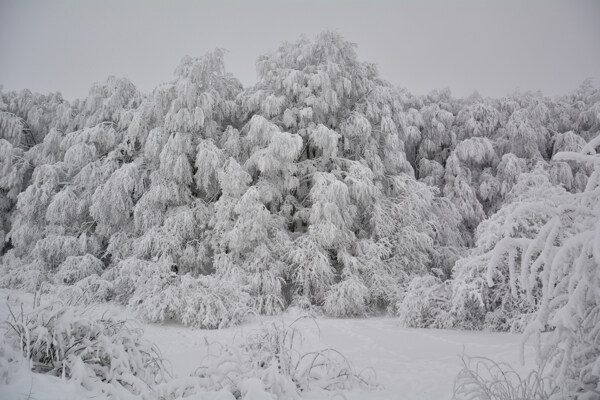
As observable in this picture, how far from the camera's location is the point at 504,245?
8.38 feet

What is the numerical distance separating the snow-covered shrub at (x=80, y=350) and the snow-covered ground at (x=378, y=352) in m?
0.22

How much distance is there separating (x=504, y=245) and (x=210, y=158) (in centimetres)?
895

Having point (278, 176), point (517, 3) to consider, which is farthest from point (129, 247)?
point (517, 3)

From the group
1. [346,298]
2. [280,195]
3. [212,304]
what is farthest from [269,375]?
[280,195]

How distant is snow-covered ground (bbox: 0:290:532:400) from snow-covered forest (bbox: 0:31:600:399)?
63 cm

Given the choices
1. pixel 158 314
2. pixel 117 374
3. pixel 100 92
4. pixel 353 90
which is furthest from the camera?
pixel 100 92

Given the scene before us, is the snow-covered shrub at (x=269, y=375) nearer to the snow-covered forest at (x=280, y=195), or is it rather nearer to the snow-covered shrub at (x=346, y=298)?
the snow-covered forest at (x=280, y=195)

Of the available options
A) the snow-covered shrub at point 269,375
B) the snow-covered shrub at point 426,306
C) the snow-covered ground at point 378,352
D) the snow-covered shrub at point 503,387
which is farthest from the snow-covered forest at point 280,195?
the snow-covered shrub at point 503,387

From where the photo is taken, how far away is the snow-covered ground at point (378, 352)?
2.76m

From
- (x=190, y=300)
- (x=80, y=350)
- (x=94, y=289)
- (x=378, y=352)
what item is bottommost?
(x=94, y=289)

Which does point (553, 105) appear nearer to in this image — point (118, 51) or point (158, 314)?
point (158, 314)

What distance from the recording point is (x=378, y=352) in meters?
5.88

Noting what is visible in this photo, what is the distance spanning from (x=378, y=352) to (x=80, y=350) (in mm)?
4121

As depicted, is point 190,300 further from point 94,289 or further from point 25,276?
point 25,276
